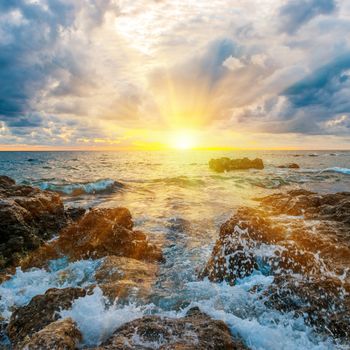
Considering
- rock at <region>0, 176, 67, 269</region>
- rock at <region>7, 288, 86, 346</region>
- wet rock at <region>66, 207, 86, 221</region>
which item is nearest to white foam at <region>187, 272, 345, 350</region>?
rock at <region>7, 288, 86, 346</region>

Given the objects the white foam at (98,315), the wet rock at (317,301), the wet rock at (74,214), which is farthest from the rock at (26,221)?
the wet rock at (317,301)

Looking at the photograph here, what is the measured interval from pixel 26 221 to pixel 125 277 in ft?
15.6

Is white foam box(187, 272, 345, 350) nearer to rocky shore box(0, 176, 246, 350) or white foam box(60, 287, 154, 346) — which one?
rocky shore box(0, 176, 246, 350)

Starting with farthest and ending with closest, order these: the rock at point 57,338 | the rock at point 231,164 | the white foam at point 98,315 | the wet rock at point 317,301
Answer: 1. the rock at point 231,164
2. the wet rock at point 317,301
3. the white foam at point 98,315
4. the rock at point 57,338

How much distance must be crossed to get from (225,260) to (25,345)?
4579 millimetres

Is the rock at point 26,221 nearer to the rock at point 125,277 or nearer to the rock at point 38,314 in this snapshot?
the rock at point 125,277

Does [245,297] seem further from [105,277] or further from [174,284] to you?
[105,277]

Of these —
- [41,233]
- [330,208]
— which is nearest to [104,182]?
[41,233]

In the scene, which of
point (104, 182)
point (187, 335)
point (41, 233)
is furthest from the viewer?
point (104, 182)

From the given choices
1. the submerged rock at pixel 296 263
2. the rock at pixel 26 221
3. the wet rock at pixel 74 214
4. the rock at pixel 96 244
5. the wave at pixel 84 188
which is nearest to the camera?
the submerged rock at pixel 296 263

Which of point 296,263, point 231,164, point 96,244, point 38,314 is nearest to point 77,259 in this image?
point 96,244

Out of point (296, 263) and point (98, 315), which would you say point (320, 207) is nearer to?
point (296, 263)

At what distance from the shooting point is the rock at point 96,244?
336 inches

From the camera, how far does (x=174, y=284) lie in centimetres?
694
